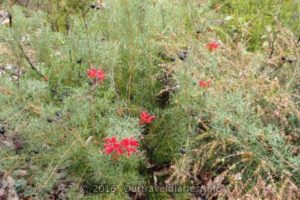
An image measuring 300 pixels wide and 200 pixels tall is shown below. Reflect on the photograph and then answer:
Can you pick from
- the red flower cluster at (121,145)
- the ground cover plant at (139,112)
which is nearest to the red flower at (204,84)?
the ground cover plant at (139,112)

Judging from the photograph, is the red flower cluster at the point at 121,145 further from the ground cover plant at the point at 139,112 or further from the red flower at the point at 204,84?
the red flower at the point at 204,84

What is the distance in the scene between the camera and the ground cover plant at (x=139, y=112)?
257 centimetres

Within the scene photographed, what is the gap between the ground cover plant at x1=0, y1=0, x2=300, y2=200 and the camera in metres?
2.57

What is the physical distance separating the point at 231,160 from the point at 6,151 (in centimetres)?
131

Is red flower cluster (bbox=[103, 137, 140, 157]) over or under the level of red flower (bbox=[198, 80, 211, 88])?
under

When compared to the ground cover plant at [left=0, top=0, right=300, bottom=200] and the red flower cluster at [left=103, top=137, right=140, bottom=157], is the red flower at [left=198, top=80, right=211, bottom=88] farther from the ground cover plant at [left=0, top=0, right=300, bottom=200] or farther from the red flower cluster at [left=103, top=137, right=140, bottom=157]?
the red flower cluster at [left=103, top=137, right=140, bottom=157]

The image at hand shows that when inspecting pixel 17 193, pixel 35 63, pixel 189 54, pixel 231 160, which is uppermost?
pixel 189 54

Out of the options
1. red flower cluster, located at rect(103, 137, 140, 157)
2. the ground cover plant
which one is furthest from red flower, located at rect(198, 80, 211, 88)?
red flower cluster, located at rect(103, 137, 140, 157)

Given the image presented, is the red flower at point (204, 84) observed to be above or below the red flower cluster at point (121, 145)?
above

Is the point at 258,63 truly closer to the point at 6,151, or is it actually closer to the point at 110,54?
the point at 110,54

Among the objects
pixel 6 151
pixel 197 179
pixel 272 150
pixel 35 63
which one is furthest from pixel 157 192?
pixel 35 63

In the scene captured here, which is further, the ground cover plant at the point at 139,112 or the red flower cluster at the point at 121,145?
the ground cover plant at the point at 139,112

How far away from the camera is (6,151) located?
8.83 ft

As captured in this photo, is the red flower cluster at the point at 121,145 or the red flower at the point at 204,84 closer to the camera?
the red flower cluster at the point at 121,145
